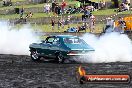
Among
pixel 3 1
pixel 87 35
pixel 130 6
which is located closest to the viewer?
pixel 87 35

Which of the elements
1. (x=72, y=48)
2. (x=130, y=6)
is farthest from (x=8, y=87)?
(x=130, y=6)

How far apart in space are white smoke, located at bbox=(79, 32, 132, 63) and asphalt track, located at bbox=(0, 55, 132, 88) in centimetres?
152

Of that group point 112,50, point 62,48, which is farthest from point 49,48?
point 112,50

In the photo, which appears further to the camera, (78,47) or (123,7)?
(123,7)

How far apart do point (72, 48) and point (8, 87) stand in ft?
32.0

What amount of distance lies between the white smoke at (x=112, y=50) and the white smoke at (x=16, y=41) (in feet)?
21.3

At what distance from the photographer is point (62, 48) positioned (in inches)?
1131

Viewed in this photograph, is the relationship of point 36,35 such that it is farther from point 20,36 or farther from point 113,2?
point 113,2

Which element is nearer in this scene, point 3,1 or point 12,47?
point 12,47

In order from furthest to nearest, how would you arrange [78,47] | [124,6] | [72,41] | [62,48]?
[124,6] → [72,41] → [62,48] → [78,47]

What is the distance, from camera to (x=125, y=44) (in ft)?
104

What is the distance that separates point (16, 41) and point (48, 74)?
16.9m

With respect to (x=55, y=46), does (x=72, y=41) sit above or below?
above

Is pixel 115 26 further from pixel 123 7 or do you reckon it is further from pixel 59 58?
pixel 59 58
